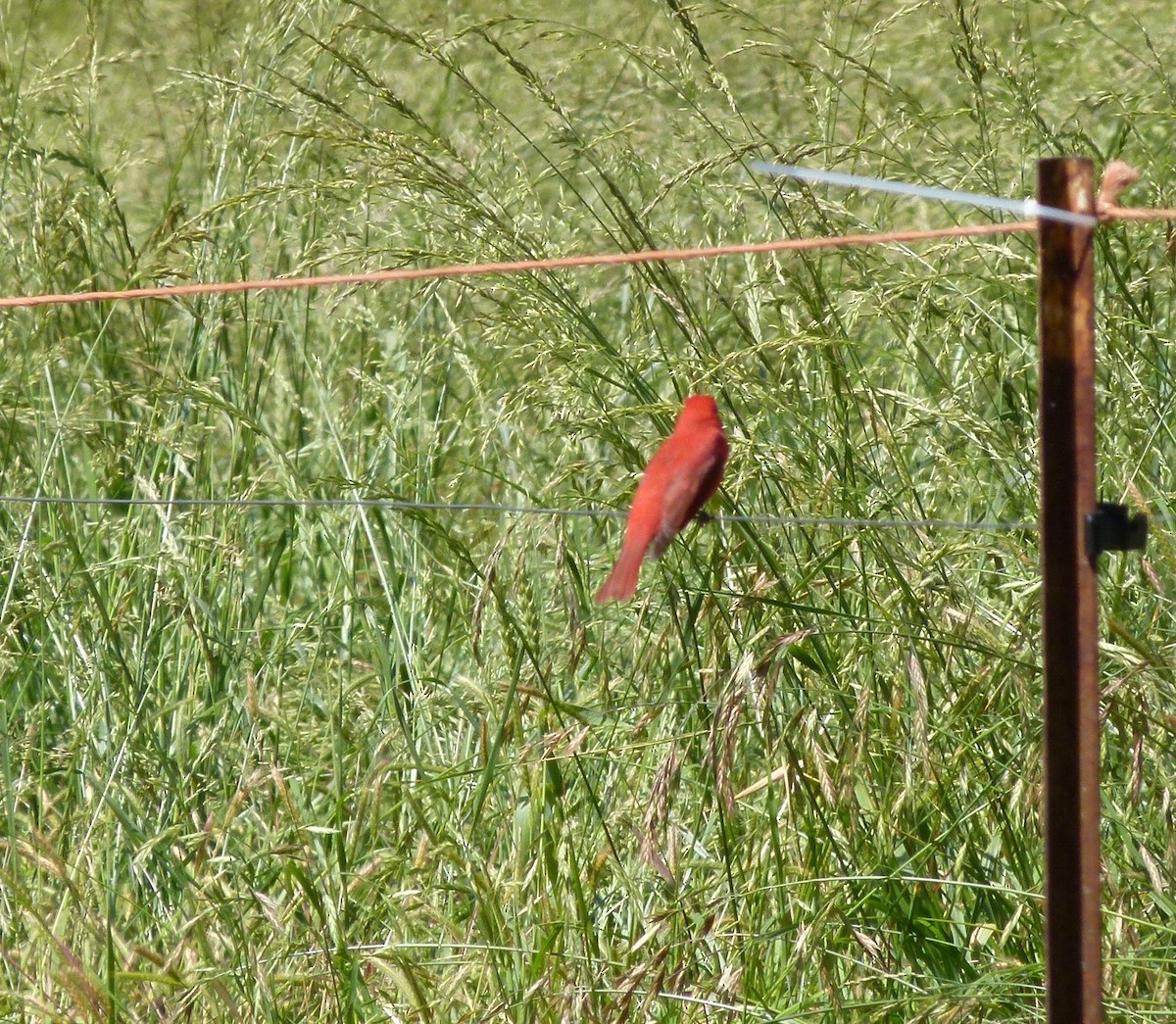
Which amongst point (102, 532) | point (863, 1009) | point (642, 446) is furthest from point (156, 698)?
point (863, 1009)

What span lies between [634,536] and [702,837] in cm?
49

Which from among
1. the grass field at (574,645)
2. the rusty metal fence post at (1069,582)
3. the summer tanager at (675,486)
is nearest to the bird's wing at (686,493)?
the summer tanager at (675,486)

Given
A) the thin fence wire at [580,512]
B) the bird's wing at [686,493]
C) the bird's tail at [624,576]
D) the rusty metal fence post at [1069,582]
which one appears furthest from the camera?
the bird's tail at [624,576]

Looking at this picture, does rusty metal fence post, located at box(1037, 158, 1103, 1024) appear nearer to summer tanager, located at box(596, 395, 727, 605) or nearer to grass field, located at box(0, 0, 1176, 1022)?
grass field, located at box(0, 0, 1176, 1022)

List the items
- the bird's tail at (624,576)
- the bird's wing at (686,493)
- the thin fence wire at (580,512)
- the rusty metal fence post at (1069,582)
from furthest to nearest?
the bird's tail at (624,576) < the bird's wing at (686,493) < the thin fence wire at (580,512) < the rusty metal fence post at (1069,582)

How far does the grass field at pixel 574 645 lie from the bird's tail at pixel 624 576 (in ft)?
0.22

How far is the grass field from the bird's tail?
7 cm

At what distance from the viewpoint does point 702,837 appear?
7.16 feet

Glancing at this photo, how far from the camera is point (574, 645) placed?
84.1 inches

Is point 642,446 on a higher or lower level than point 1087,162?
lower

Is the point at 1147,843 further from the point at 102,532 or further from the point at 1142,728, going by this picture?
the point at 102,532

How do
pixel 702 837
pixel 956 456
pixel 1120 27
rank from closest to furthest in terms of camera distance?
pixel 702 837 < pixel 956 456 < pixel 1120 27

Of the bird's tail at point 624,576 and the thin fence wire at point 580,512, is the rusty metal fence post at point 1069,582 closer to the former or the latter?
the thin fence wire at point 580,512

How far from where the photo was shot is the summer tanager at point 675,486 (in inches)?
75.5
